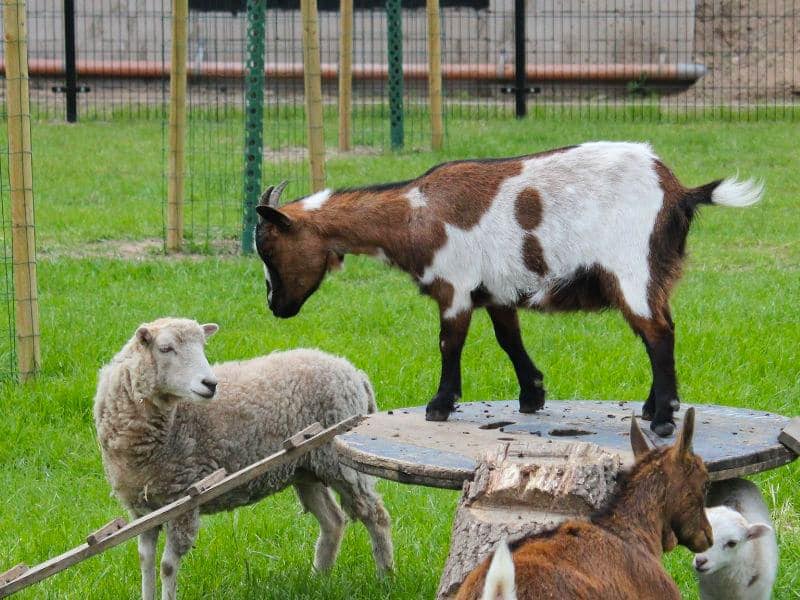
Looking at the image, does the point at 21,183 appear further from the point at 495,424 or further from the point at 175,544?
the point at 495,424

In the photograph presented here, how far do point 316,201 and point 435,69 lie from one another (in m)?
10.5

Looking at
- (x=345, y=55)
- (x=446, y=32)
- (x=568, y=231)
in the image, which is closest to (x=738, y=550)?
(x=568, y=231)

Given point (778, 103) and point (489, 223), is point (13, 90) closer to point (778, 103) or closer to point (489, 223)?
point (489, 223)

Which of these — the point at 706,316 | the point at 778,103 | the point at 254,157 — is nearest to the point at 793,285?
the point at 706,316

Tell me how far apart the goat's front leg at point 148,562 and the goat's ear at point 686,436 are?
250 centimetres

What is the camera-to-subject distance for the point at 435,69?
16.1m

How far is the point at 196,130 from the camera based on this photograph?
17.6 m

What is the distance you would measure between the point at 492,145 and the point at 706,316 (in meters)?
6.69

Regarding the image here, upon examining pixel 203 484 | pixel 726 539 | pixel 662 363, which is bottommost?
pixel 726 539

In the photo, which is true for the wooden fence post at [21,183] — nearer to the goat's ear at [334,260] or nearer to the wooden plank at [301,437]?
the goat's ear at [334,260]

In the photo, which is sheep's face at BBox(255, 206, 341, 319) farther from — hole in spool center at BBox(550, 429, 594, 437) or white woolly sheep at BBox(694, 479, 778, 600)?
white woolly sheep at BBox(694, 479, 778, 600)

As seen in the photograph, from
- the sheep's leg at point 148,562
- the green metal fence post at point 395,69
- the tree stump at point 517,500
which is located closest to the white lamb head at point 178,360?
the sheep's leg at point 148,562

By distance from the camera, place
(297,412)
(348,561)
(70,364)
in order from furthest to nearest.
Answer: (70,364), (348,561), (297,412)

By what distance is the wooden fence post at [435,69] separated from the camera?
15891mm
